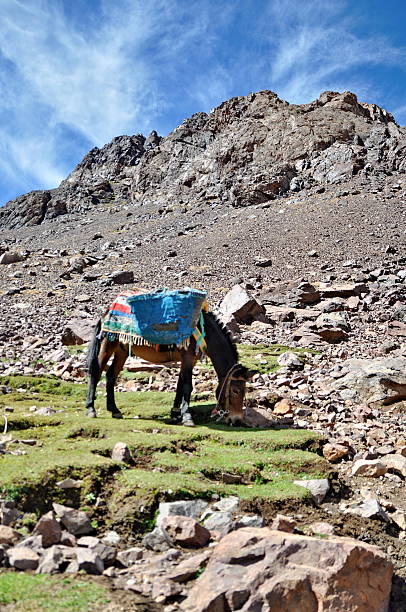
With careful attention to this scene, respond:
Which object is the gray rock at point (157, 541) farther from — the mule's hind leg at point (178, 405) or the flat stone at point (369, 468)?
the mule's hind leg at point (178, 405)

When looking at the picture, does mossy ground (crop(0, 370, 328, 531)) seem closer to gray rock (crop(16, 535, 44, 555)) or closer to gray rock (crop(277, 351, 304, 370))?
gray rock (crop(16, 535, 44, 555))

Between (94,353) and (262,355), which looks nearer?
(94,353)

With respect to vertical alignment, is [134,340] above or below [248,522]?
above

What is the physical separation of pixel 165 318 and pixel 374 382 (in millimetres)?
4157

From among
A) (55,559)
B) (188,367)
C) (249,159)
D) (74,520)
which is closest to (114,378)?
(188,367)

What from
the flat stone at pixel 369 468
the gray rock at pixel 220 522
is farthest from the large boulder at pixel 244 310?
the gray rock at pixel 220 522

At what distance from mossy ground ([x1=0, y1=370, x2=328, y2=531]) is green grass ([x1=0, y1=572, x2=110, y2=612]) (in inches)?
48.1

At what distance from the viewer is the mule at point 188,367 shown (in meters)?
7.95

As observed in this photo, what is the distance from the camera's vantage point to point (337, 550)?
11.9 ft

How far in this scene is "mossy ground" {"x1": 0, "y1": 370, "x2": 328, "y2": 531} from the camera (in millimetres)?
4734

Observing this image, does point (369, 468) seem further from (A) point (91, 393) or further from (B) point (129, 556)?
(A) point (91, 393)

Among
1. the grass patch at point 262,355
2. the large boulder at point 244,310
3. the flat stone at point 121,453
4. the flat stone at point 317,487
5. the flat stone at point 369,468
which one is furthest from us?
the large boulder at point 244,310

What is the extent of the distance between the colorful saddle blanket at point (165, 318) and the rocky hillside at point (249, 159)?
50.7m

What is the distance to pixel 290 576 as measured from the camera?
3426 mm
